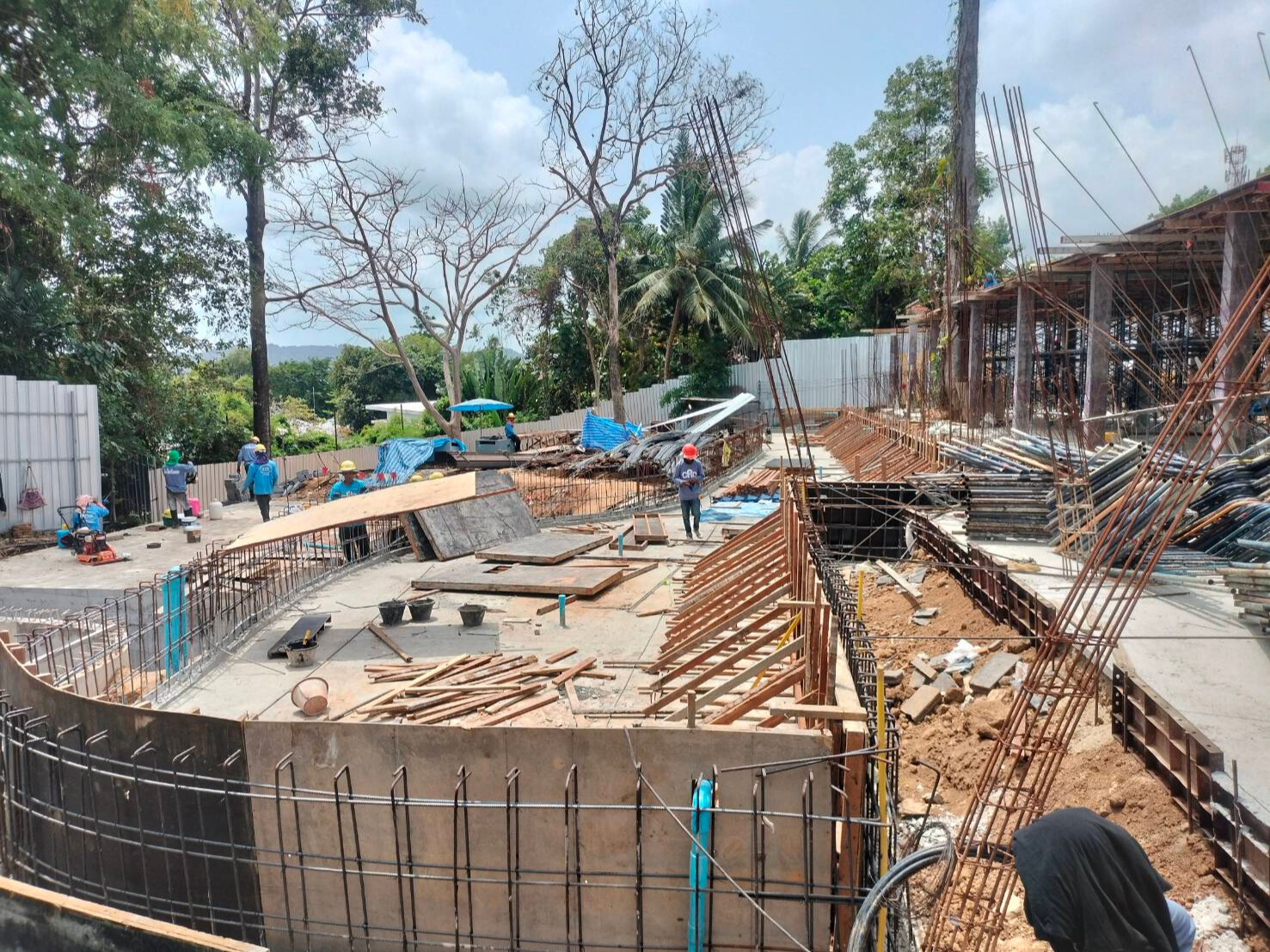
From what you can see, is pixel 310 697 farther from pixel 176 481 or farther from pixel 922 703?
pixel 176 481

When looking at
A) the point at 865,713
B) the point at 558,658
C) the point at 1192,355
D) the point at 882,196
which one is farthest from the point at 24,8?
the point at 882,196

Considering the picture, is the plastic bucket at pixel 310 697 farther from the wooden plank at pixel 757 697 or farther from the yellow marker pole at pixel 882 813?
the yellow marker pole at pixel 882 813

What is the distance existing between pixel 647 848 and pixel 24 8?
71.2ft

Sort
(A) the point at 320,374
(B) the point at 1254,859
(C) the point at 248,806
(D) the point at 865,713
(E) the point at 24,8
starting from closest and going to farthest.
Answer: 1. (B) the point at 1254,859
2. (D) the point at 865,713
3. (C) the point at 248,806
4. (E) the point at 24,8
5. (A) the point at 320,374

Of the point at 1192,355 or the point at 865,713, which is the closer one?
the point at 865,713

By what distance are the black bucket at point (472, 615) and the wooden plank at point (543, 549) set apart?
8.55 feet

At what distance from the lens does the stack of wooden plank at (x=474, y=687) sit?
22.7 feet

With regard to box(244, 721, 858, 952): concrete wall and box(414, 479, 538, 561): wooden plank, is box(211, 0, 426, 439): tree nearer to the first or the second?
box(414, 479, 538, 561): wooden plank

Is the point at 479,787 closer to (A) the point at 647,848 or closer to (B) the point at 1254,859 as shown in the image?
(A) the point at 647,848

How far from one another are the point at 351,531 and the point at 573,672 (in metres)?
6.62

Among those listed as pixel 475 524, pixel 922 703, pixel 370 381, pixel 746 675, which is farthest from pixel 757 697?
pixel 370 381

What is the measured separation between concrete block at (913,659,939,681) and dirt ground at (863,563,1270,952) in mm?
181

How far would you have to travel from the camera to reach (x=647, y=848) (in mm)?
5422

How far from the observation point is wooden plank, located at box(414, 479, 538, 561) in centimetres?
1311
